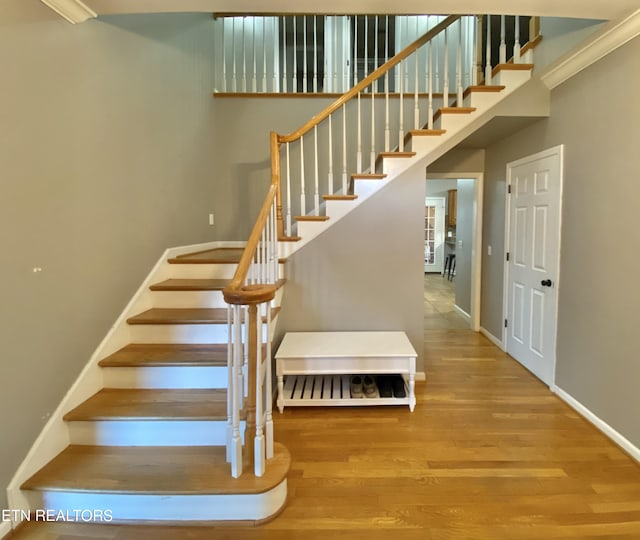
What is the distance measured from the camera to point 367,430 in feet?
7.55

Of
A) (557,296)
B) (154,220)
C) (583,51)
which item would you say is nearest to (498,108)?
(583,51)

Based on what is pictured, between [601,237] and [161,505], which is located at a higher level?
[601,237]

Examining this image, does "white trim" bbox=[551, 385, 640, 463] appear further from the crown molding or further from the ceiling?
the crown molding

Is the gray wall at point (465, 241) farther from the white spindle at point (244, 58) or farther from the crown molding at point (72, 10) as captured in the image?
the crown molding at point (72, 10)

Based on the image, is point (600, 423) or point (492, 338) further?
point (492, 338)

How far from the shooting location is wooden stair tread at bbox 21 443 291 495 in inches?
60.7

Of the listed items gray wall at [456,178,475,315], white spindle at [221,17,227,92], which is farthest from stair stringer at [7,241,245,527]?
gray wall at [456,178,475,315]

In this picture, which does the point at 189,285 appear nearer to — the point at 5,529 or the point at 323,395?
the point at 323,395

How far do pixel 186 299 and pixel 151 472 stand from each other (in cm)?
125

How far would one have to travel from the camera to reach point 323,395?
2.62 metres

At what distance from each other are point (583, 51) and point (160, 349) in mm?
3471

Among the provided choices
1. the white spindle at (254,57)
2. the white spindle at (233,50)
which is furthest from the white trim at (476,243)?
the white spindle at (233,50)

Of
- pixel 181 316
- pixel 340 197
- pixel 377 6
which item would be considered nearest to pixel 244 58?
pixel 340 197

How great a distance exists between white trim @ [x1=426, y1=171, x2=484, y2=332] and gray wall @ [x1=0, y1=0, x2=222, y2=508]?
3.09 m
